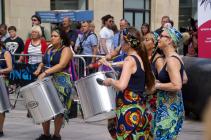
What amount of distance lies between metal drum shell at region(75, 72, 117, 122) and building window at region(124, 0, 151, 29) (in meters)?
17.2

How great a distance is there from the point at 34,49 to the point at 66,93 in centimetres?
349

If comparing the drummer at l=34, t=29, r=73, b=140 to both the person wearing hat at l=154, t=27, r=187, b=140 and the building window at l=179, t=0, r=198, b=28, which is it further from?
the building window at l=179, t=0, r=198, b=28

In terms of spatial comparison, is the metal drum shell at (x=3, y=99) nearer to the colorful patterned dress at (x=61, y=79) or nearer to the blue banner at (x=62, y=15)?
the colorful patterned dress at (x=61, y=79)

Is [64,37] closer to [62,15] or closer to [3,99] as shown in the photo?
[3,99]

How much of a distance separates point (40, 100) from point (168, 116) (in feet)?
6.73

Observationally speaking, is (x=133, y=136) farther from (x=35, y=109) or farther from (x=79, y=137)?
(x=79, y=137)

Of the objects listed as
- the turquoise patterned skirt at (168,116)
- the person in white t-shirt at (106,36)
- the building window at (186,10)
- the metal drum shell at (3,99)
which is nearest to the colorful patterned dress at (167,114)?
the turquoise patterned skirt at (168,116)

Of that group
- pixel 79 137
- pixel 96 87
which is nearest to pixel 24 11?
pixel 79 137

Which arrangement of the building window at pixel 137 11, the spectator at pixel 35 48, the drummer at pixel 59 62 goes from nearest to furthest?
the drummer at pixel 59 62 → the spectator at pixel 35 48 → the building window at pixel 137 11

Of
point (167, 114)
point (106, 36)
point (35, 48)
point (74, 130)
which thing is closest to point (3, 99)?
point (74, 130)

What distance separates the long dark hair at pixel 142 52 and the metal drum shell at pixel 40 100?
1.83m

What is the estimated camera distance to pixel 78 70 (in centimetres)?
960

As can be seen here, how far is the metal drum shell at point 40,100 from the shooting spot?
6.23 metres

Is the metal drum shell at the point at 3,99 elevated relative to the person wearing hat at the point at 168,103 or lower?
lower
